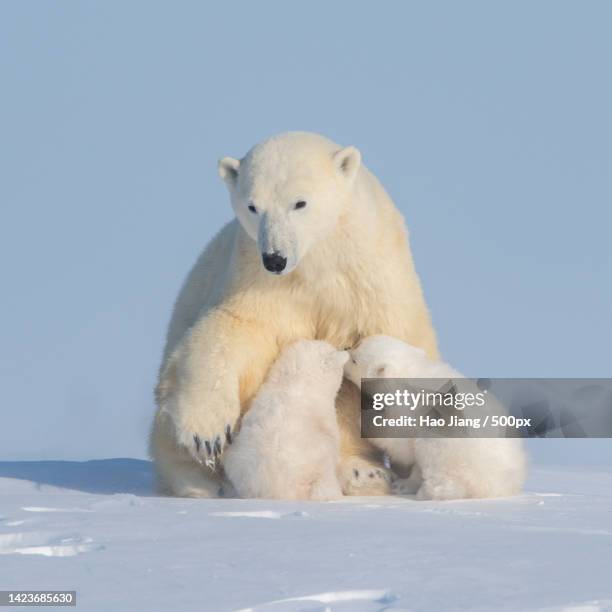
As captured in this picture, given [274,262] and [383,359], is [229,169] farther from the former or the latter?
[383,359]

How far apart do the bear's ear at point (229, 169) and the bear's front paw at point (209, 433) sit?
135 centimetres

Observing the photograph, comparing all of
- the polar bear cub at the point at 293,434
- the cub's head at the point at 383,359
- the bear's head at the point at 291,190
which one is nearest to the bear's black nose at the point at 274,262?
the bear's head at the point at 291,190

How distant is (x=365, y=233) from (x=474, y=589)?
3473 millimetres

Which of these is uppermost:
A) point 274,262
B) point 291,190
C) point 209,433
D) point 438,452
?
point 291,190

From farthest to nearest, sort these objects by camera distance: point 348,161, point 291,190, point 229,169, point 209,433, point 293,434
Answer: point 229,169, point 348,161, point 291,190, point 209,433, point 293,434

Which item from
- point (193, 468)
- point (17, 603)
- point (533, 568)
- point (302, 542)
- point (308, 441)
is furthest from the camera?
point (193, 468)

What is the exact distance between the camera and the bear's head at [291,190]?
252 inches

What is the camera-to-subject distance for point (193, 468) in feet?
22.2

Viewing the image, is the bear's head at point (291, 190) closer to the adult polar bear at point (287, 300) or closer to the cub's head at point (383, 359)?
the adult polar bear at point (287, 300)

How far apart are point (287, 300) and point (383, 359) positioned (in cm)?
64

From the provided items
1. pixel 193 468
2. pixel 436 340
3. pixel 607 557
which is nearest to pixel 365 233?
pixel 436 340

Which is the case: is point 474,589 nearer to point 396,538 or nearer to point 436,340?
point 396,538

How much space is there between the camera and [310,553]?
404cm

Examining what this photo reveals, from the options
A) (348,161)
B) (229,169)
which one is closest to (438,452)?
(348,161)
